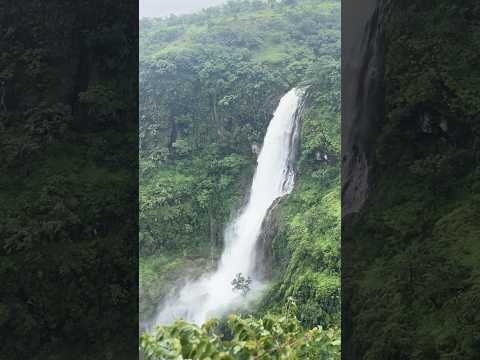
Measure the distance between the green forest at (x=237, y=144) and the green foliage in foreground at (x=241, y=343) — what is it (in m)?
0.76

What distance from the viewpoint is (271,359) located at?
221 centimetres

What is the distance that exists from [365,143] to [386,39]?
0.34m

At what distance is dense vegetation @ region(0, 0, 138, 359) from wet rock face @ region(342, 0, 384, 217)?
2.34 ft

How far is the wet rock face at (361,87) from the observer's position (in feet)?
5.79

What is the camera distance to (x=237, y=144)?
11.6 ft

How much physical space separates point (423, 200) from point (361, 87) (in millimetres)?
415

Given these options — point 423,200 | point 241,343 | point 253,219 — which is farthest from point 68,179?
point 253,219

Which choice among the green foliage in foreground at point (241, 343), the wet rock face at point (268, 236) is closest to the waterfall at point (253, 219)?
the wet rock face at point (268, 236)

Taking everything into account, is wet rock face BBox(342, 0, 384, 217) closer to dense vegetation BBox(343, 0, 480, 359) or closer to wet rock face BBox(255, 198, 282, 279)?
dense vegetation BBox(343, 0, 480, 359)

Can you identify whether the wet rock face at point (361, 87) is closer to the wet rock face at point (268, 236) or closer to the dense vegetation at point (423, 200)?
the dense vegetation at point (423, 200)

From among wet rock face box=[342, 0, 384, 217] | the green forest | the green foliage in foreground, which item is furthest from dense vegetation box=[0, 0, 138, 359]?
the green forest

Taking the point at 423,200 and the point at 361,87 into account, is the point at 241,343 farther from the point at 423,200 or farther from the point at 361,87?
the point at 361,87

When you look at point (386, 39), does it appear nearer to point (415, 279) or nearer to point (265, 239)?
point (415, 279)

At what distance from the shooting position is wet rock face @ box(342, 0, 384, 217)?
177cm
